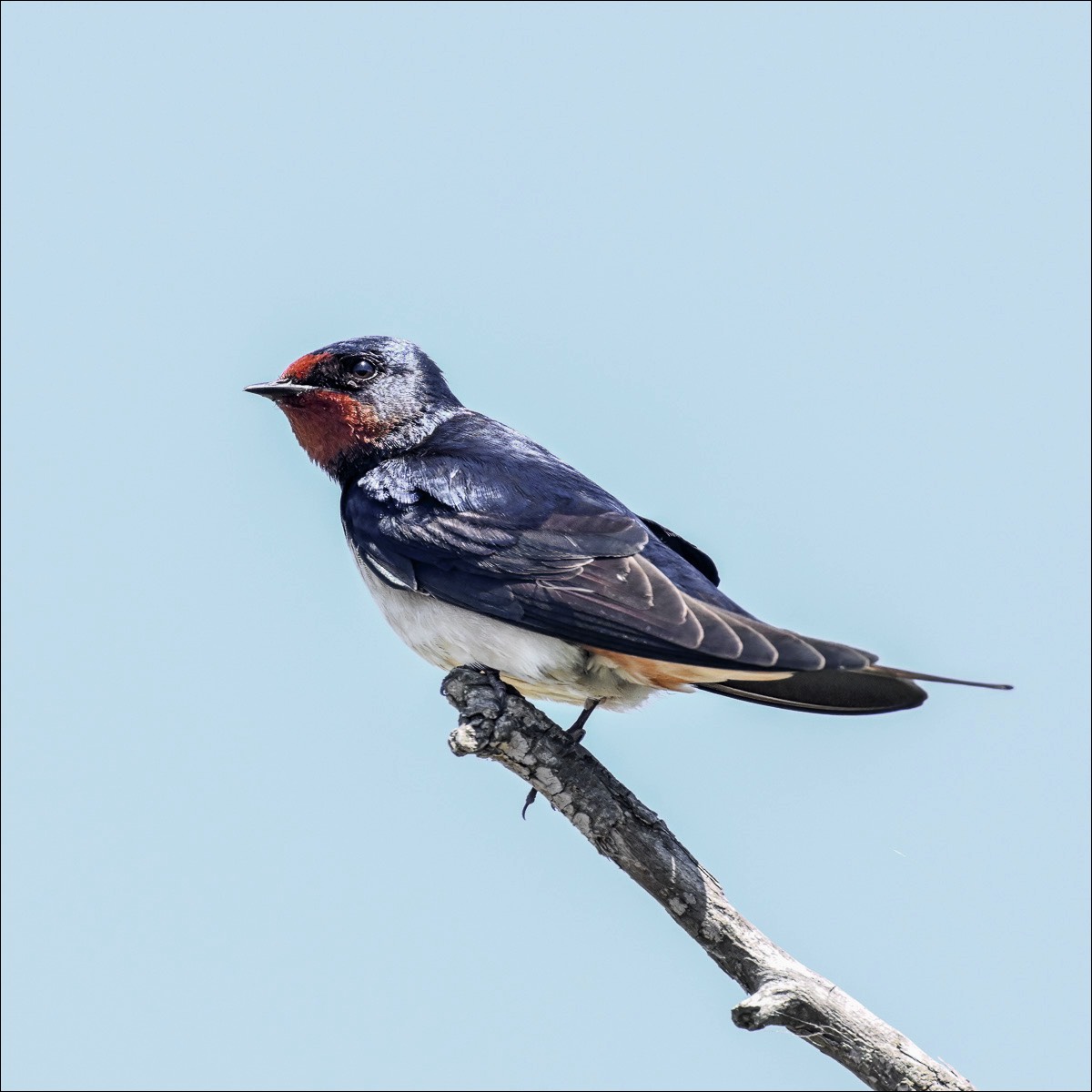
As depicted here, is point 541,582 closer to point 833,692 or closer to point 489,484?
point 489,484

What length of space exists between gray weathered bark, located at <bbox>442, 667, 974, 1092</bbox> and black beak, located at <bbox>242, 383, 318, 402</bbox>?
162 cm

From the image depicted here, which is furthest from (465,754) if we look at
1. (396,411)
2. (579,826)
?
(396,411)

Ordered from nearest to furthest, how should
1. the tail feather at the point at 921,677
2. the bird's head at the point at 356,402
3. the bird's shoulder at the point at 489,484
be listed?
1. the tail feather at the point at 921,677
2. the bird's shoulder at the point at 489,484
3. the bird's head at the point at 356,402

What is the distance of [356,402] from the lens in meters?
5.36

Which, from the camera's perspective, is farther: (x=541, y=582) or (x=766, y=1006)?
(x=541, y=582)

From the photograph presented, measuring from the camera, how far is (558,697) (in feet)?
15.0

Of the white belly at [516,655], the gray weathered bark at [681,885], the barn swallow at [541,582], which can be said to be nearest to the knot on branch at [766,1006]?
the gray weathered bark at [681,885]

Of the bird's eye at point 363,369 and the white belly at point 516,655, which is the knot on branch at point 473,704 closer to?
the white belly at point 516,655

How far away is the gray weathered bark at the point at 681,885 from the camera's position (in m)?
3.48

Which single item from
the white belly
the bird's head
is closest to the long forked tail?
the white belly

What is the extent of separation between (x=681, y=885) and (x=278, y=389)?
8.24 ft

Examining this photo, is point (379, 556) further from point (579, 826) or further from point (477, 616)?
point (579, 826)

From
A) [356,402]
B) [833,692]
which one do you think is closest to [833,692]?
[833,692]

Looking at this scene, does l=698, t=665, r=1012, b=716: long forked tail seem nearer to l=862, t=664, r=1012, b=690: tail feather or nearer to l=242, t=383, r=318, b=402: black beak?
l=862, t=664, r=1012, b=690: tail feather
